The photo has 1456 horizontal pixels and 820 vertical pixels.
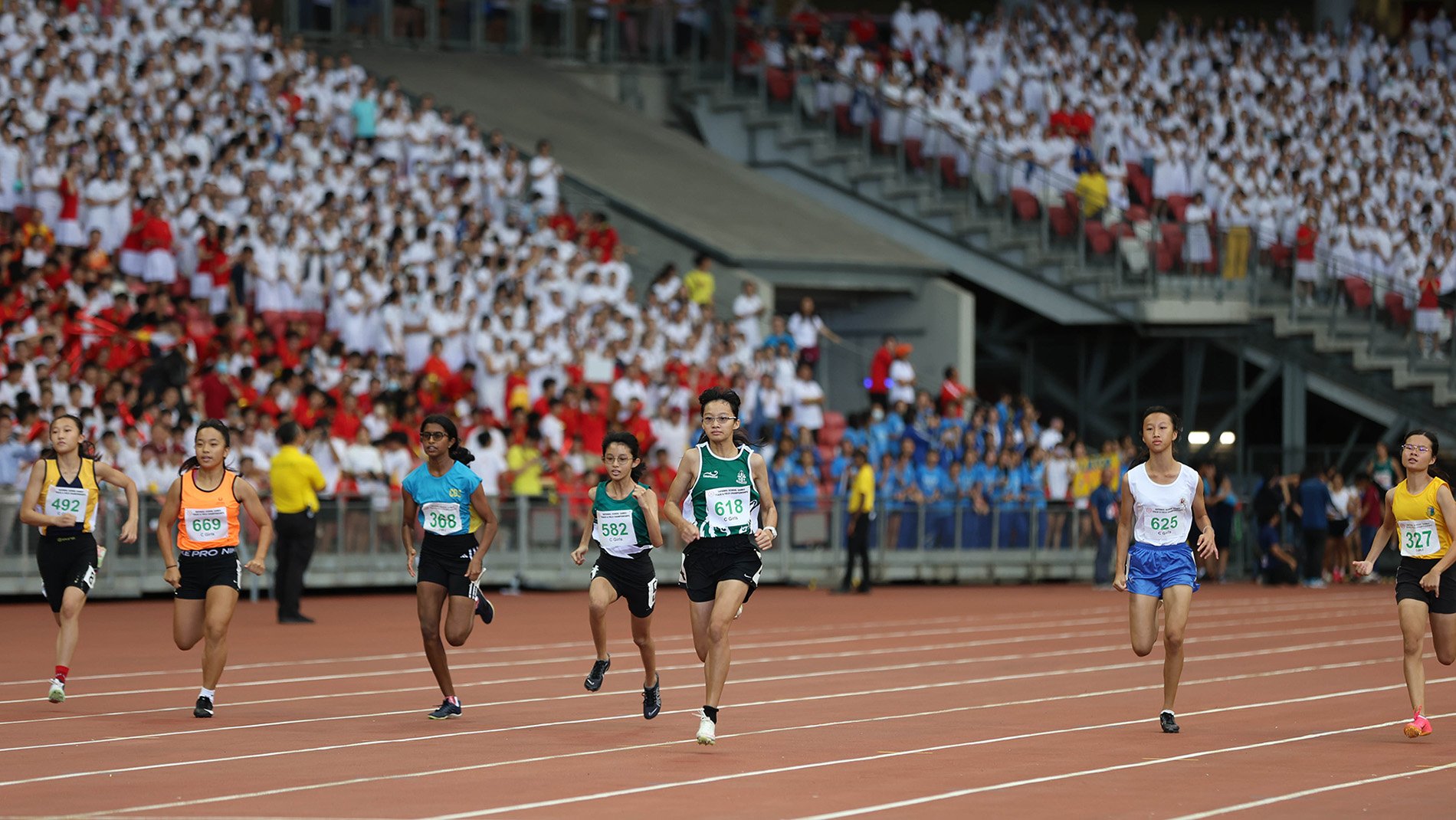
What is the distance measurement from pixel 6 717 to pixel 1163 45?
33.7 m

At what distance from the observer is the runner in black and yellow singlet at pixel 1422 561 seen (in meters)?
12.9

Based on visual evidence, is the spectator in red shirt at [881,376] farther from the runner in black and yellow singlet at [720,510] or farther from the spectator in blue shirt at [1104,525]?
the runner in black and yellow singlet at [720,510]

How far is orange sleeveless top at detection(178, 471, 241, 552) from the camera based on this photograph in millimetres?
13930

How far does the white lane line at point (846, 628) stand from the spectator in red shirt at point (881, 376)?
25.1 feet

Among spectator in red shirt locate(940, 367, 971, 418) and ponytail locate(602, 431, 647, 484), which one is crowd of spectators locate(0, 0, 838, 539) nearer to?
spectator in red shirt locate(940, 367, 971, 418)

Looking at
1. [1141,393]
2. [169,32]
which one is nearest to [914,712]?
[169,32]

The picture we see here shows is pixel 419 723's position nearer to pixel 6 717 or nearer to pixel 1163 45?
pixel 6 717

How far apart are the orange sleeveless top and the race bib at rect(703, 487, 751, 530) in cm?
339

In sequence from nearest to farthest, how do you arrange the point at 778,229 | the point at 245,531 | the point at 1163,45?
the point at 245,531
the point at 778,229
the point at 1163,45

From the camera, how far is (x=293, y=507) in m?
22.6

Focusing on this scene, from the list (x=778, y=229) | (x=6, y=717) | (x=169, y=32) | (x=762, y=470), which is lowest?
(x=6, y=717)

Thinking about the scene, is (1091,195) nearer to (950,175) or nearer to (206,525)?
(950,175)

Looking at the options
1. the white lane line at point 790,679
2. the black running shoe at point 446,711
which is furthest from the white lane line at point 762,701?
the black running shoe at point 446,711

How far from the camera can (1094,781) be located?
10906 mm
